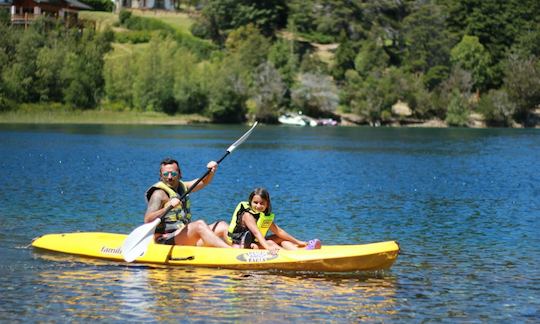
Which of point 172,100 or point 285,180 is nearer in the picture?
point 285,180

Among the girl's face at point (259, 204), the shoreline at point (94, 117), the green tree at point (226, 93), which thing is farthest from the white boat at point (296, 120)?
the girl's face at point (259, 204)

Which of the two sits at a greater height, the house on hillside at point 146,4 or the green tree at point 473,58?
the house on hillside at point 146,4

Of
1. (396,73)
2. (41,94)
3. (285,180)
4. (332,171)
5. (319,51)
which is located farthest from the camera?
(319,51)

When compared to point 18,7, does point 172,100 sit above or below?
below

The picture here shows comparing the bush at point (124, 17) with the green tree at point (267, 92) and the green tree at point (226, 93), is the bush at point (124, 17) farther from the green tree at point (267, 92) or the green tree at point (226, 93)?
the green tree at point (267, 92)

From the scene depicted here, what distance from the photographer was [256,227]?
1805 centimetres

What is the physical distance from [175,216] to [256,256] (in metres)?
1.85

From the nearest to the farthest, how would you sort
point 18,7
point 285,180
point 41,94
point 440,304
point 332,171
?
point 440,304
point 285,180
point 332,171
point 41,94
point 18,7

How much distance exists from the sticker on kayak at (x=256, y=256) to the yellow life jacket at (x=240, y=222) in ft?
1.76

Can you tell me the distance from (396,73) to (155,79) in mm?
28359

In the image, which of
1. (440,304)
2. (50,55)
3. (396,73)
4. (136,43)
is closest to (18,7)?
(136,43)

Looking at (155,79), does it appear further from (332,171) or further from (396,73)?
→ (332,171)

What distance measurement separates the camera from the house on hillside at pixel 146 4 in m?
146

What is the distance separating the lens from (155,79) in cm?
10619
